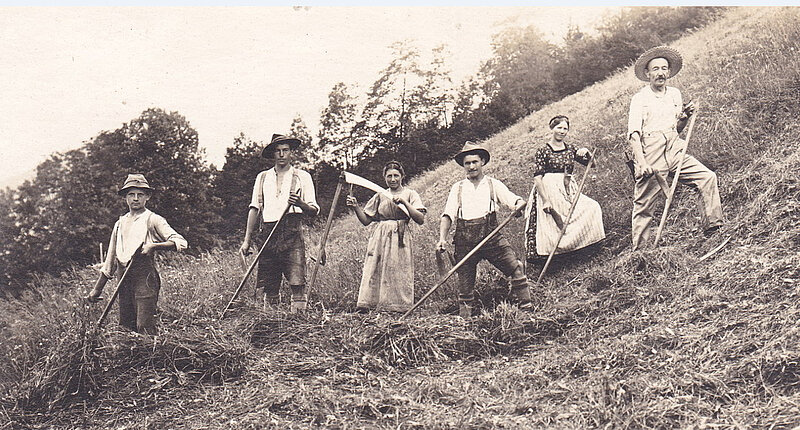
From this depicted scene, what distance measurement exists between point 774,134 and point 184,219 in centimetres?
1970

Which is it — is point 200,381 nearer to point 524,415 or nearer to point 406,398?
point 406,398

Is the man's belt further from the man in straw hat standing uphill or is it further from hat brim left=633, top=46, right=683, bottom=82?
hat brim left=633, top=46, right=683, bottom=82

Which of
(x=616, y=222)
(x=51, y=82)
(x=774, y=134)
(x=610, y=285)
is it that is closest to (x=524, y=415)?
(x=610, y=285)

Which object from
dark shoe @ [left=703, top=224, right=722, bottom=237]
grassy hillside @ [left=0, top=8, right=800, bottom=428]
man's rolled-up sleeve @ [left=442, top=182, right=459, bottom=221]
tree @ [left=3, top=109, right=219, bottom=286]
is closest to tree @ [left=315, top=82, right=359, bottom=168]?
tree @ [left=3, top=109, right=219, bottom=286]

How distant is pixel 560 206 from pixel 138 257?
157 inches

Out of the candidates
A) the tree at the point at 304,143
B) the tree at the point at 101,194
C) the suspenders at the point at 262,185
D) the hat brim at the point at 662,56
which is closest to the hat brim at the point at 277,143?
the suspenders at the point at 262,185

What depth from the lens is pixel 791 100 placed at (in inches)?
266

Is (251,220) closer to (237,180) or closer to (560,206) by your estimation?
(560,206)

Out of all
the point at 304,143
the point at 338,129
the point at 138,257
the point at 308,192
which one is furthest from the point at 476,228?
the point at 304,143

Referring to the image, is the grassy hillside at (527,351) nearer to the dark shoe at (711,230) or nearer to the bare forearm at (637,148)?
the dark shoe at (711,230)

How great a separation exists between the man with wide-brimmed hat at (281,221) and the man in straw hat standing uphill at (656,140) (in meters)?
3.07

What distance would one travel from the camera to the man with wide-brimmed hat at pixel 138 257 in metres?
4.91

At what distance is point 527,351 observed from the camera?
4.75 metres

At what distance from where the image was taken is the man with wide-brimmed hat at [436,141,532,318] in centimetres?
539
